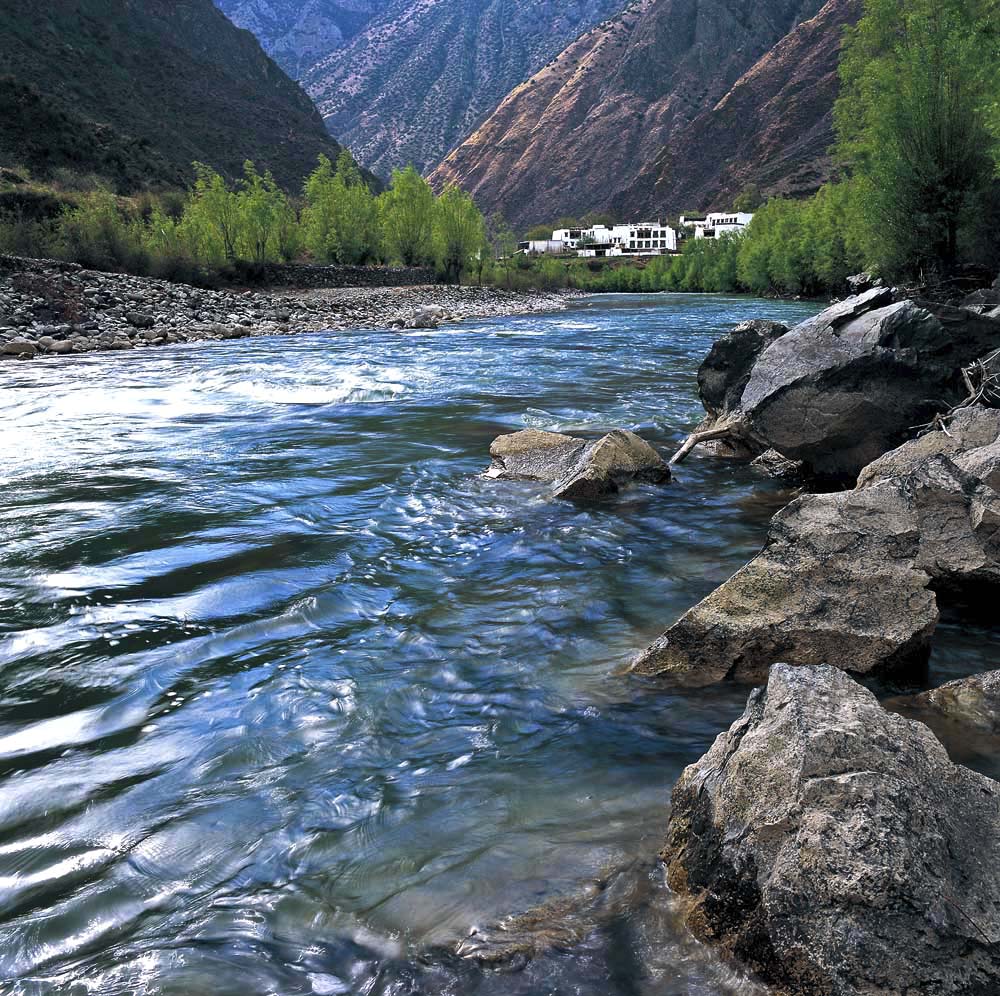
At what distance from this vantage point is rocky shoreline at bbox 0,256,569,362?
24625mm

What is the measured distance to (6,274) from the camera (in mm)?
27516

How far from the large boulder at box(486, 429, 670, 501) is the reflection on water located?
0.88 feet

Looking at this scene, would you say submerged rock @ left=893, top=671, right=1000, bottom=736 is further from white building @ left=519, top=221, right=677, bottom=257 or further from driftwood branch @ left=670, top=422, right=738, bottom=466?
white building @ left=519, top=221, right=677, bottom=257

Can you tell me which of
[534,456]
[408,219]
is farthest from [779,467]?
[408,219]

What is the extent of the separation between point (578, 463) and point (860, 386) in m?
2.98

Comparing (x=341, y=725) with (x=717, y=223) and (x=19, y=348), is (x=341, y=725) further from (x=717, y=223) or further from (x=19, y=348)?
(x=717, y=223)

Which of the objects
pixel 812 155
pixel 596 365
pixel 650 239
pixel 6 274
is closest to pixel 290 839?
pixel 596 365

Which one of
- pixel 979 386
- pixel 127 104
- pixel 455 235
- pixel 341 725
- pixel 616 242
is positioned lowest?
pixel 341 725

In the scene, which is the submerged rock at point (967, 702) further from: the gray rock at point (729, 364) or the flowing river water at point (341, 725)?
the gray rock at point (729, 364)

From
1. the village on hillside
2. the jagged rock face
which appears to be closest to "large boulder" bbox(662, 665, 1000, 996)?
the jagged rock face

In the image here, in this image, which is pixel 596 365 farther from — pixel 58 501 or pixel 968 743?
pixel 968 743

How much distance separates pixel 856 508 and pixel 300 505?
18.3ft

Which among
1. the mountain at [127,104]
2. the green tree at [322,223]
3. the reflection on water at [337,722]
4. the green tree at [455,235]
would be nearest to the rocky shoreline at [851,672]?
the reflection on water at [337,722]

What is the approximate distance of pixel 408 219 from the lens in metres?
63.0
